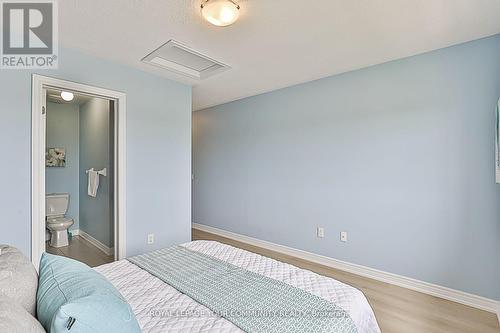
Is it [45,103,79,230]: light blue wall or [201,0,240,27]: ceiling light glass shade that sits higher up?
[201,0,240,27]: ceiling light glass shade

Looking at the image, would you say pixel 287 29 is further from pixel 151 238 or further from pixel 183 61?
pixel 151 238

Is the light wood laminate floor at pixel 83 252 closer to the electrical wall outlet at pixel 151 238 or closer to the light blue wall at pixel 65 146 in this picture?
the electrical wall outlet at pixel 151 238

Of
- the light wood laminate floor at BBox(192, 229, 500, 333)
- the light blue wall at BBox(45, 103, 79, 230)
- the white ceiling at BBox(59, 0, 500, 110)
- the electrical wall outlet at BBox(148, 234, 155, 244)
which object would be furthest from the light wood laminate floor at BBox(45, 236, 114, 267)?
the light wood laminate floor at BBox(192, 229, 500, 333)

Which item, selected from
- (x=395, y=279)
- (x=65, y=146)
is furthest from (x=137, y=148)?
(x=395, y=279)

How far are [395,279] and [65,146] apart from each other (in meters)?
5.45

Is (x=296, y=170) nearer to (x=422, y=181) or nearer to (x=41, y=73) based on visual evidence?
(x=422, y=181)

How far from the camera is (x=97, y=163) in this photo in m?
4.07

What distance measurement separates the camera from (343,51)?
8.32 ft

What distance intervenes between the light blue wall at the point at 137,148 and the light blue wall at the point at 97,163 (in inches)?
30.3

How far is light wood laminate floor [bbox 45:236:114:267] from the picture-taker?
3279mm

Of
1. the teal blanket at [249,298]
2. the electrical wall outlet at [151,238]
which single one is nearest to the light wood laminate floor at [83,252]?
the electrical wall outlet at [151,238]

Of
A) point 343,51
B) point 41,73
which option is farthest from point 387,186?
point 41,73

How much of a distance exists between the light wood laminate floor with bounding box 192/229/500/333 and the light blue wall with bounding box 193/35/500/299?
201 millimetres

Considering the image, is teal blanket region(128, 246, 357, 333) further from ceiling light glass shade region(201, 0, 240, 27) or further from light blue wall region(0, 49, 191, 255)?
ceiling light glass shade region(201, 0, 240, 27)
